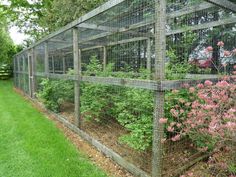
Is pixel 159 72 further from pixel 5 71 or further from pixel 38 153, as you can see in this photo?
pixel 5 71

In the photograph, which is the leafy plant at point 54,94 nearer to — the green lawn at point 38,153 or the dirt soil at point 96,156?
the green lawn at point 38,153

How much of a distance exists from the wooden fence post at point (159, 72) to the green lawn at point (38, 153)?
0.88 meters

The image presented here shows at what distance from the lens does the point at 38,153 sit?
3.81 m

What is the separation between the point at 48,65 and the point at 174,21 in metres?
4.53

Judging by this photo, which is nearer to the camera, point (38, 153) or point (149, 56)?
point (149, 56)

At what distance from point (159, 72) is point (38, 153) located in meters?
2.47

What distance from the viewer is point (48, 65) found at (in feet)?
22.0

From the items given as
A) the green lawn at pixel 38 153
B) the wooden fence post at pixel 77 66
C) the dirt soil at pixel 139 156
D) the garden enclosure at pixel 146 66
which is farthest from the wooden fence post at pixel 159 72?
the wooden fence post at pixel 77 66

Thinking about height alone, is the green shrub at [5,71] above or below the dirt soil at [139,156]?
above

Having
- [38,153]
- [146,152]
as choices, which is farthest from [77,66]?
[146,152]

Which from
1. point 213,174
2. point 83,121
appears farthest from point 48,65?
point 213,174

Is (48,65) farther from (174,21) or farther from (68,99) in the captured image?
(174,21)

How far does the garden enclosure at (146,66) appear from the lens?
2627 mm

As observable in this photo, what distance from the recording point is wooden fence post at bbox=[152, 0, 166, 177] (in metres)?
2.43
